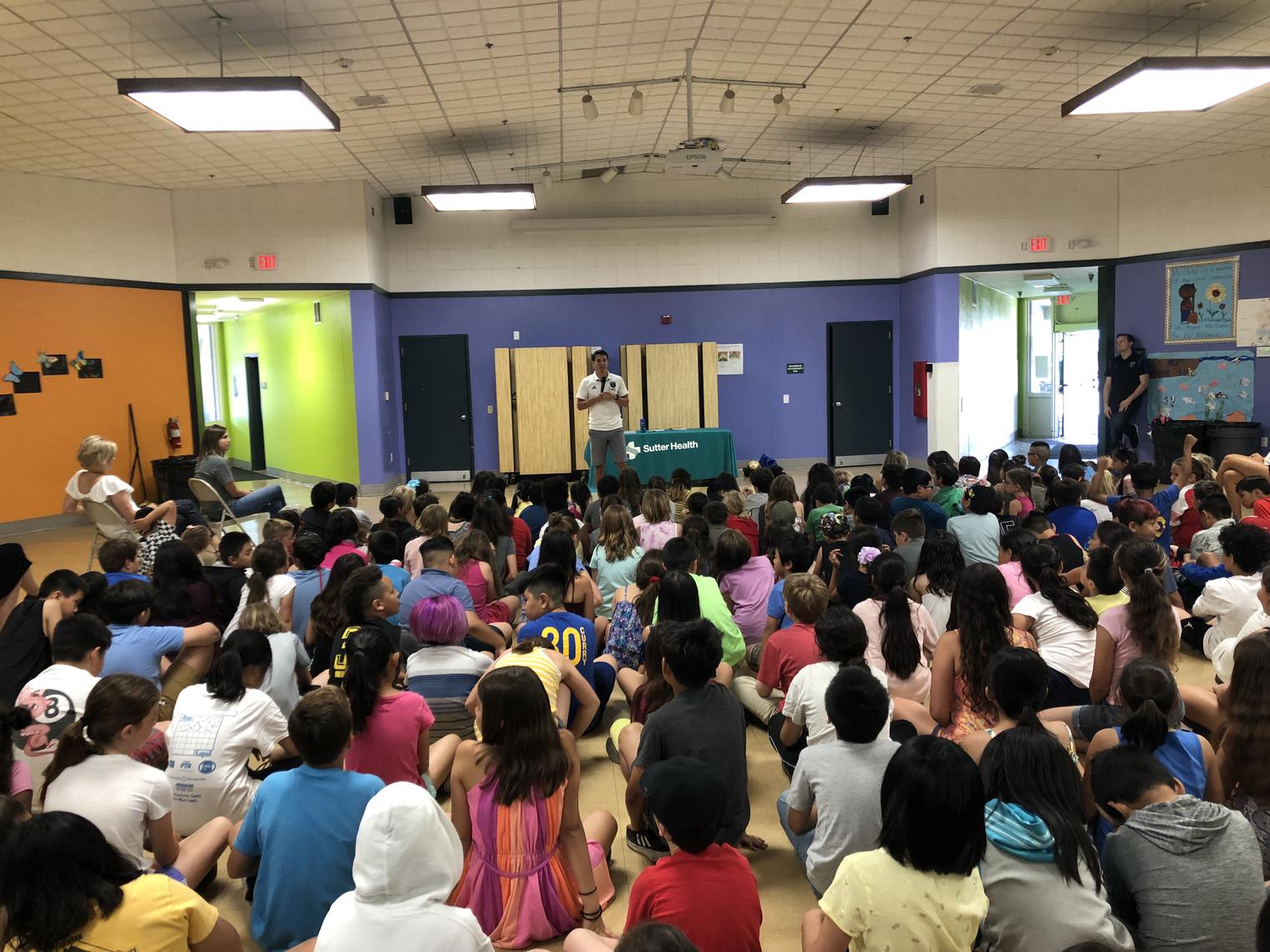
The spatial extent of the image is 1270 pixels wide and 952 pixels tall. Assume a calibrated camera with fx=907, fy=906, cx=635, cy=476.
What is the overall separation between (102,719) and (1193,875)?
2.80 meters

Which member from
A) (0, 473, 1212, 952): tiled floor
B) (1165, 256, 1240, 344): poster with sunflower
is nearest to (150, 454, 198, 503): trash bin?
(0, 473, 1212, 952): tiled floor

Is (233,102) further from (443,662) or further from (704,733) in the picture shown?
(704,733)

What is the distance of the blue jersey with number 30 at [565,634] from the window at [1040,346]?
16954 mm

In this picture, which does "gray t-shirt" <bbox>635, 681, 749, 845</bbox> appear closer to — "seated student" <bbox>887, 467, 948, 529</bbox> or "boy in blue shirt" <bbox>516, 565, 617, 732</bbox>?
"boy in blue shirt" <bbox>516, 565, 617, 732</bbox>

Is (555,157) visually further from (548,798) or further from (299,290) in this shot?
(548,798)

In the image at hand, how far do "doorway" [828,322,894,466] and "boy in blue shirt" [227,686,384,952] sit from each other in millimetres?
12516

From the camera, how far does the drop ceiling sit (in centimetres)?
677

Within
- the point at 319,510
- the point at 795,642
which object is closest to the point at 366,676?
the point at 795,642

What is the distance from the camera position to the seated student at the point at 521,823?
2.53 meters

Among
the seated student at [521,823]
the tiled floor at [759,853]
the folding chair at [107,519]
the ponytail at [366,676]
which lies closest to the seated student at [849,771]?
the tiled floor at [759,853]

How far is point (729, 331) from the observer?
14.0m

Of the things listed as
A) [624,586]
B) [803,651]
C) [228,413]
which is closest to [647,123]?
[624,586]

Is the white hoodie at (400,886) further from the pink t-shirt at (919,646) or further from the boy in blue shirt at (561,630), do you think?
the pink t-shirt at (919,646)

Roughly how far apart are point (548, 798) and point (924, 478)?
15.4 ft
